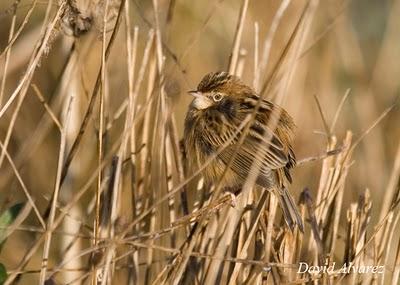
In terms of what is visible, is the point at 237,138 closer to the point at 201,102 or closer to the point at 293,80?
the point at 201,102

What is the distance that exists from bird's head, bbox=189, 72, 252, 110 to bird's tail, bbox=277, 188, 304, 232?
0.71m

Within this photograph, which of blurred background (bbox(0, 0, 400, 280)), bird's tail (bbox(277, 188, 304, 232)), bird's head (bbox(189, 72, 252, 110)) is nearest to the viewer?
bird's tail (bbox(277, 188, 304, 232))

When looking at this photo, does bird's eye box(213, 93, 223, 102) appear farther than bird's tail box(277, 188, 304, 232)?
Yes

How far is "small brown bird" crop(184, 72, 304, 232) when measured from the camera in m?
4.92

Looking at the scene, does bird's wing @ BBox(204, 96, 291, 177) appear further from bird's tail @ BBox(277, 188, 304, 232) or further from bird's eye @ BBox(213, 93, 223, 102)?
bird's eye @ BBox(213, 93, 223, 102)

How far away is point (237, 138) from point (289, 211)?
1.98 feet

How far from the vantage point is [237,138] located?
514cm

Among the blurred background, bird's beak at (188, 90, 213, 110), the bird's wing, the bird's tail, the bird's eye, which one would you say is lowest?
the bird's tail

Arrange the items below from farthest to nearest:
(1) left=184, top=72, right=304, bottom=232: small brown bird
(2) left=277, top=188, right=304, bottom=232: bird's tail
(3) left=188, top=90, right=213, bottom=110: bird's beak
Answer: (3) left=188, top=90, right=213, bottom=110: bird's beak
(1) left=184, top=72, right=304, bottom=232: small brown bird
(2) left=277, top=188, right=304, bottom=232: bird's tail

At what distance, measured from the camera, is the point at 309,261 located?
4.68 metres

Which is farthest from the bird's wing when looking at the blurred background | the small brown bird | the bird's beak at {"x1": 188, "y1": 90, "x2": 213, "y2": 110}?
the blurred background

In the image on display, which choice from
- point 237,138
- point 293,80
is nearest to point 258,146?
point 237,138

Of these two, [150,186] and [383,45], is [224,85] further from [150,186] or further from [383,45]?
[383,45]

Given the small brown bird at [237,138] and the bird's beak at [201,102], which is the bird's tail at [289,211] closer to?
the small brown bird at [237,138]
